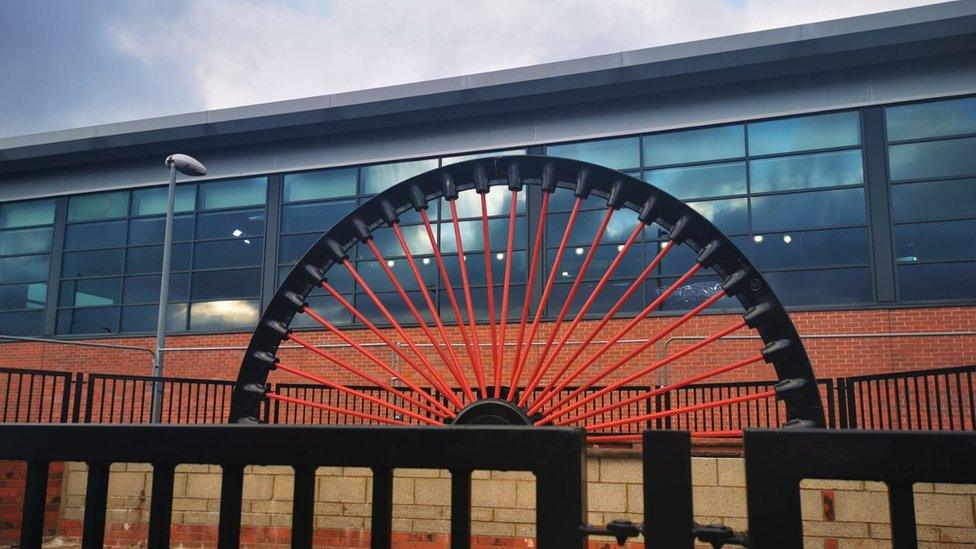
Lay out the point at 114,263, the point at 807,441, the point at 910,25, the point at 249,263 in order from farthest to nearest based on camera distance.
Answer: the point at 114,263
the point at 249,263
the point at 910,25
the point at 807,441

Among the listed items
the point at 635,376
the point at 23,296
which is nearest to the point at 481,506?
the point at 635,376

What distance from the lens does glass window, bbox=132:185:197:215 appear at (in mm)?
18141

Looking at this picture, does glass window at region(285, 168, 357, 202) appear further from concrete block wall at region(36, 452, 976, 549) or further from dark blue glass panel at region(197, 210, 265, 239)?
concrete block wall at region(36, 452, 976, 549)

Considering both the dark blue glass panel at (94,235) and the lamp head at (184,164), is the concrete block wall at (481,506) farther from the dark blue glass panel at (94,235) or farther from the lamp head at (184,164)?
the dark blue glass panel at (94,235)

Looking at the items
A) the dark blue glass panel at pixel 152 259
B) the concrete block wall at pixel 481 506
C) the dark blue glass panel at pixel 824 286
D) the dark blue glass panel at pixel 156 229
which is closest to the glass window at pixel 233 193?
the dark blue glass panel at pixel 156 229

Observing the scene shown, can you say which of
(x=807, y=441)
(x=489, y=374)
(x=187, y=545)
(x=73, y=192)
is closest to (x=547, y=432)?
(x=807, y=441)

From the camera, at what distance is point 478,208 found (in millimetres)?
16156

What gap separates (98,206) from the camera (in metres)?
18.9

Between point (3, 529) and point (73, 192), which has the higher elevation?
point (73, 192)

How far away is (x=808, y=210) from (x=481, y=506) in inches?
347

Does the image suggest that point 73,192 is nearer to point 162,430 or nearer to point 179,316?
point 179,316

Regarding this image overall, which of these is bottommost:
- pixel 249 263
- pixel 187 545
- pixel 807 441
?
pixel 187 545

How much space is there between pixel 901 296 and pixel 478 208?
839 centimetres

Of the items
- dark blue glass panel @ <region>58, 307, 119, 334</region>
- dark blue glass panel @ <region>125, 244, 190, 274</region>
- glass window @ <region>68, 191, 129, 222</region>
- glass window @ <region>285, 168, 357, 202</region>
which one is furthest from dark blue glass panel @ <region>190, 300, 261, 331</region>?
glass window @ <region>68, 191, 129, 222</region>
